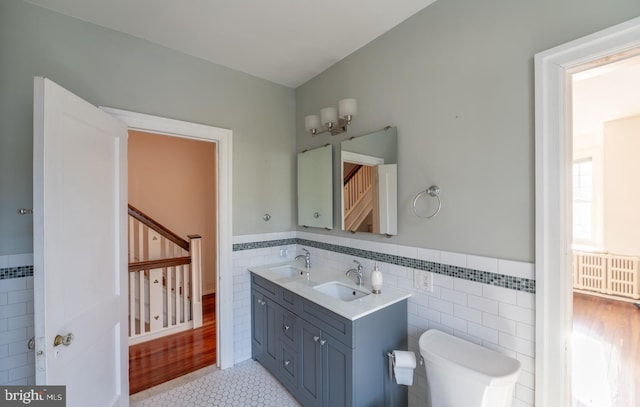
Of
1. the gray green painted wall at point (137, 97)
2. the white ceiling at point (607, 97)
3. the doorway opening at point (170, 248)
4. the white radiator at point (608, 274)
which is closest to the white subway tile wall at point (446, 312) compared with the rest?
the gray green painted wall at point (137, 97)

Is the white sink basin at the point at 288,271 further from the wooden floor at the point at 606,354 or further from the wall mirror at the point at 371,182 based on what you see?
the wooden floor at the point at 606,354

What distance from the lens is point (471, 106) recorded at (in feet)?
4.80

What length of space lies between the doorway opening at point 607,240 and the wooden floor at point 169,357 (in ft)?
10.1

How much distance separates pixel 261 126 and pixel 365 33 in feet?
4.13

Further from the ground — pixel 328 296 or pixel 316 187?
pixel 316 187

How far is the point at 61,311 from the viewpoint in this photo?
1210 millimetres

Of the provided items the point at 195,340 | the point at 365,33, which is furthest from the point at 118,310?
the point at 365,33

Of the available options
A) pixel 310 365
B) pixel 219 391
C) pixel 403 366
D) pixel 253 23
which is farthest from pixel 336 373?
pixel 253 23

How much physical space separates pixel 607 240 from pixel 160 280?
21.3 feet

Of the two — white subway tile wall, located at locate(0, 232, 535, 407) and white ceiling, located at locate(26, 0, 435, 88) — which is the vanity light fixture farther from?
white subway tile wall, located at locate(0, 232, 535, 407)

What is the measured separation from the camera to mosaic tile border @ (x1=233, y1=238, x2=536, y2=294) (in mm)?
1293

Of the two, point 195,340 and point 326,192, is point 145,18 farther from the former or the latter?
point 195,340

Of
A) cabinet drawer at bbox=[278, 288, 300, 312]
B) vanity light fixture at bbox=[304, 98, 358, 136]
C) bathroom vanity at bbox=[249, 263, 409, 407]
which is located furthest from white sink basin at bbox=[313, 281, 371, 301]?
vanity light fixture at bbox=[304, 98, 358, 136]

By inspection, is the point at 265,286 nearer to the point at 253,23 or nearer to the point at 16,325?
the point at 16,325
